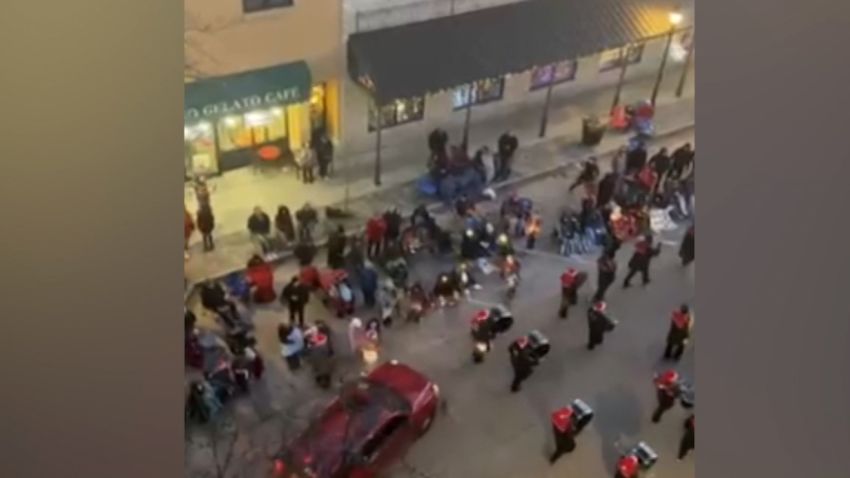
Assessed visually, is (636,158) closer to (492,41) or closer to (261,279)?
(492,41)

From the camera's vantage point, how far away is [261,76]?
5.08 feet

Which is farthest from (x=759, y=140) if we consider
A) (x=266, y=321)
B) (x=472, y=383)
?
(x=266, y=321)

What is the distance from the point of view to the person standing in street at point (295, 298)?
155cm

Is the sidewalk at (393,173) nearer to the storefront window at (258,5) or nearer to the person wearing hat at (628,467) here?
the storefront window at (258,5)

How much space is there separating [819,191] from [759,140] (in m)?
0.08

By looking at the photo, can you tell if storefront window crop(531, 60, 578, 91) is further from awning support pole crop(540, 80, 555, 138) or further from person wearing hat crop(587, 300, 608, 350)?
person wearing hat crop(587, 300, 608, 350)

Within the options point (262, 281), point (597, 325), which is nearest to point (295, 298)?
point (262, 281)

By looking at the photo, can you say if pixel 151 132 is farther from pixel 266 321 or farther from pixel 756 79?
pixel 756 79

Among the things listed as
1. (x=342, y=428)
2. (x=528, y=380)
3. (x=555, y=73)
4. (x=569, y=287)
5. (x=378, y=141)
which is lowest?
(x=342, y=428)

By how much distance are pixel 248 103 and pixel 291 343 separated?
0.95 feet

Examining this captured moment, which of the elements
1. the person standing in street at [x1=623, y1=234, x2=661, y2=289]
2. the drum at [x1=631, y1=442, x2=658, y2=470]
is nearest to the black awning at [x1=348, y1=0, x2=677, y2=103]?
the person standing in street at [x1=623, y1=234, x2=661, y2=289]

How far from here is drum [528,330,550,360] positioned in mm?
1466

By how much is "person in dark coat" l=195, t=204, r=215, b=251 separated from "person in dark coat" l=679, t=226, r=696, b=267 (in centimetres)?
56

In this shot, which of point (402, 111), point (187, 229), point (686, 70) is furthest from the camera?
point (187, 229)
